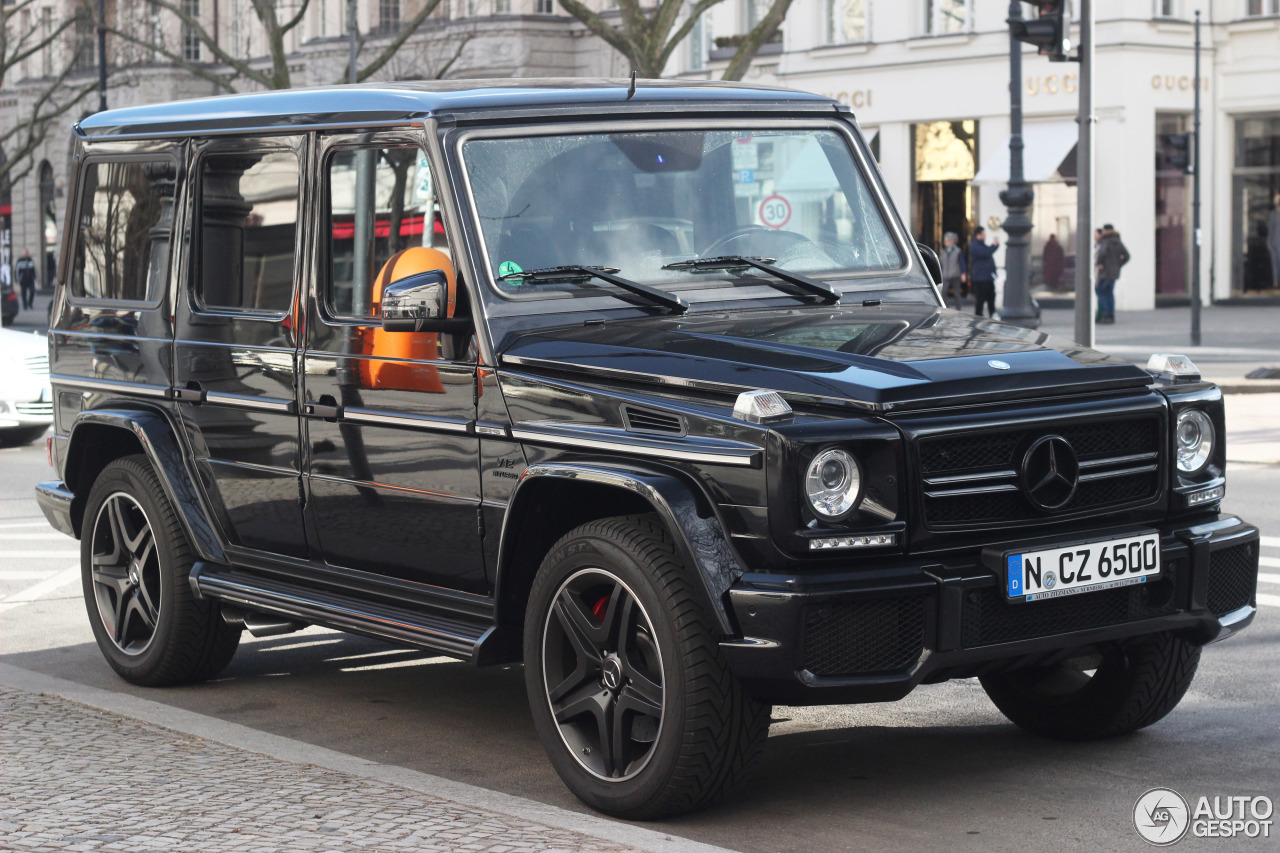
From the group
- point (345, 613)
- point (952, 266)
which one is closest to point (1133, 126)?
point (952, 266)

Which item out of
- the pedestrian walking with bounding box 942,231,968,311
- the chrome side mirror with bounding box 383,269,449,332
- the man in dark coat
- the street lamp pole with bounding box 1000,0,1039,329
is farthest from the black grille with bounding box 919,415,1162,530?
the man in dark coat

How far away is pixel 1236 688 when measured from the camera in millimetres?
6723

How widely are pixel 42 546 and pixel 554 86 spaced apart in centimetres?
616

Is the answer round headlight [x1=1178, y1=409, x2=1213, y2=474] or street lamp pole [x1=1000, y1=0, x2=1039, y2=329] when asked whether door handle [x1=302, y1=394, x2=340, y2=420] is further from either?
street lamp pole [x1=1000, y1=0, x2=1039, y2=329]

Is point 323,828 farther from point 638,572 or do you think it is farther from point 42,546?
point 42,546

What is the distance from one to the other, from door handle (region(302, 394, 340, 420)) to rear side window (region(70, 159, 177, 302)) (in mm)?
1158

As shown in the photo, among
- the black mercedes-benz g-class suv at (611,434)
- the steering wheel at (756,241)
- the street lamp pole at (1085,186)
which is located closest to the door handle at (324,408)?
the black mercedes-benz g-class suv at (611,434)

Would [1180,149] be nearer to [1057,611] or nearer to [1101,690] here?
[1101,690]

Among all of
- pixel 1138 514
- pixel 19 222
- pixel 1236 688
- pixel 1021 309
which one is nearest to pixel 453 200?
pixel 1138 514

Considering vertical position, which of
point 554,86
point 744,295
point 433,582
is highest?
point 554,86

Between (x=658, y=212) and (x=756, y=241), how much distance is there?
342 mm

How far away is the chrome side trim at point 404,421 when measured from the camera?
5562 mm

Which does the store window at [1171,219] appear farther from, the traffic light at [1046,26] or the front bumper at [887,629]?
the front bumper at [887,629]

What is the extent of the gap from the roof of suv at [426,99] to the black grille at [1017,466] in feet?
5.89
